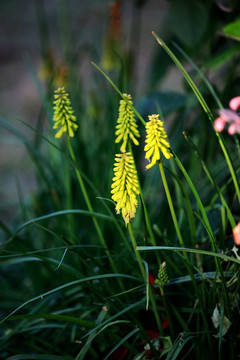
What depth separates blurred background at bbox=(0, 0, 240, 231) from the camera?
967 millimetres

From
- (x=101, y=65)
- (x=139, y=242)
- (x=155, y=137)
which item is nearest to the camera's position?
(x=155, y=137)

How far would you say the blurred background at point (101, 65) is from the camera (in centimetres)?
97

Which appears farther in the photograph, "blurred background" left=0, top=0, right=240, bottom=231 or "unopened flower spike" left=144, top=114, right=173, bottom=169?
"blurred background" left=0, top=0, right=240, bottom=231

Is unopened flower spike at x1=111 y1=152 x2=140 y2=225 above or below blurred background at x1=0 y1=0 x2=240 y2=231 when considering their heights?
below

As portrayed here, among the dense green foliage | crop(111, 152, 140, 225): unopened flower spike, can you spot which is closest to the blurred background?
the dense green foliage

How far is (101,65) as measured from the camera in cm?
144

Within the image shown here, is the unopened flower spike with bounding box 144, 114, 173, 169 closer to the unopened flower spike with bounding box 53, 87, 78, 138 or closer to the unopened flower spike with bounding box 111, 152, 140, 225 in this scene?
the unopened flower spike with bounding box 111, 152, 140, 225

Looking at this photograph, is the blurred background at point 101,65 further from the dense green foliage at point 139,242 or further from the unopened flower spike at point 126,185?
the unopened flower spike at point 126,185

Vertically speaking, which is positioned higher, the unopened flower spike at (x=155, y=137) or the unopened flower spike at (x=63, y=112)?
the unopened flower spike at (x=63, y=112)

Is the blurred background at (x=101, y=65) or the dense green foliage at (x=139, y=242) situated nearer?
the dense green foliage at (x=139, y=242)

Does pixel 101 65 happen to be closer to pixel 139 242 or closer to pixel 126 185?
pixel 139 242

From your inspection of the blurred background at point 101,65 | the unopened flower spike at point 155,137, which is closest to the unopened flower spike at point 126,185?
the unopened flower spike at point 155,137

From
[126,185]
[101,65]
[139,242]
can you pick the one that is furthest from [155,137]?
[101,65]

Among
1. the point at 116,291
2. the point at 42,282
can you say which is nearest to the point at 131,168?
the point at 116,291
